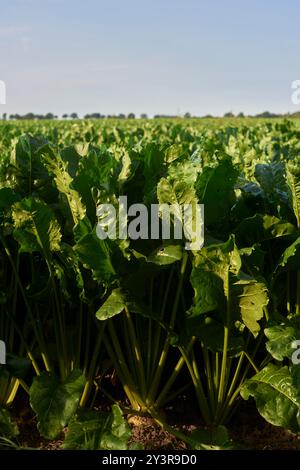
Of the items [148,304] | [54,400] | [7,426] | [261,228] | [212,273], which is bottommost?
[7,426]

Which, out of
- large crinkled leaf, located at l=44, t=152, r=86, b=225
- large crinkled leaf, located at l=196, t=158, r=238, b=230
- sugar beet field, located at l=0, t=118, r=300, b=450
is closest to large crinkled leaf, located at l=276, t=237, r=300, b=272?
sugar beet field, located at l=0, t=118, r=300, b=450

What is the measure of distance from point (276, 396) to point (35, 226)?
1.17 m

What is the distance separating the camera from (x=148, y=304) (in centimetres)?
256

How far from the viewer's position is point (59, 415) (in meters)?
2.28

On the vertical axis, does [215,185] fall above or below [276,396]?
above

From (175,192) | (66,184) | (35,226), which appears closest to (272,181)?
(175,192)

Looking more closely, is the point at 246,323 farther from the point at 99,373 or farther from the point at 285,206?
the point at 99,373

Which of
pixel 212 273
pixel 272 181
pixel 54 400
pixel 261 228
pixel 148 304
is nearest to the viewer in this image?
pixel 212 273

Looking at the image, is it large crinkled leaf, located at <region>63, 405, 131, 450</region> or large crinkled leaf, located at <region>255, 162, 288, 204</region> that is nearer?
large crinkled leaf, located at <region>63, 405, 131, 450</region>

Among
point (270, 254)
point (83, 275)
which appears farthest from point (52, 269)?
point (270, 254)

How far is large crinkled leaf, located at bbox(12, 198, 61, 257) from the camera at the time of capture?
2.38 m

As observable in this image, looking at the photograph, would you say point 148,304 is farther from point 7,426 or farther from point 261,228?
point 7,426

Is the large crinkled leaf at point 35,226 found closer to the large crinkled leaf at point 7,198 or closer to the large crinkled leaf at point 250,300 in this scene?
the large crinkled leaf at point 7,198

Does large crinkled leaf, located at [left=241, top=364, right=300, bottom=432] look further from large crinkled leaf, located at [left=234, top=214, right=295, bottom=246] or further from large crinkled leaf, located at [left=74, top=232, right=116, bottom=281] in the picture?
large crinkled leaf, located at [left=74, top=232, right=116, bottom=281]
